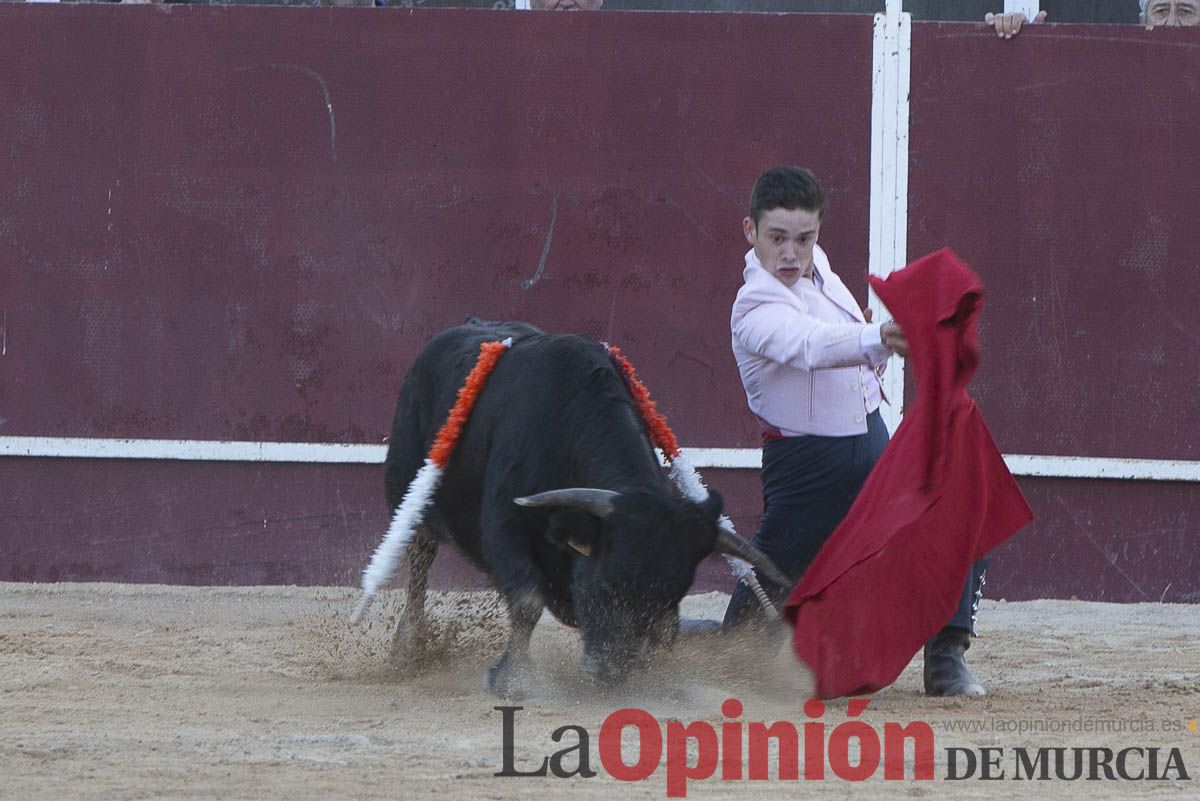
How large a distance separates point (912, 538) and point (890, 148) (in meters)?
2.28

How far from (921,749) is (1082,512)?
2681 mm

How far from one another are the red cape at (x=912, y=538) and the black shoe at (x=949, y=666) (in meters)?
0.18

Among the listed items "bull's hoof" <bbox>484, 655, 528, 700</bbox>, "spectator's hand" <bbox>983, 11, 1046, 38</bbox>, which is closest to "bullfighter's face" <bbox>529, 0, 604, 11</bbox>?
"spectator's hand" <bbox>983, 11, 1046, 38</bbox>

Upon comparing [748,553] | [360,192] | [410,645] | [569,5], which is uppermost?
[569,5]

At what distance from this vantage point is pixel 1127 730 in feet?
10.4

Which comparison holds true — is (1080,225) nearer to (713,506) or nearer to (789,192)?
(789,192)

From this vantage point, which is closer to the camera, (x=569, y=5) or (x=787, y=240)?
(x=787, y=240)

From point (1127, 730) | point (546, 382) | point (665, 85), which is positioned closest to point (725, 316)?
point (665, 85)

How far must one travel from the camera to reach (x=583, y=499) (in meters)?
3.44

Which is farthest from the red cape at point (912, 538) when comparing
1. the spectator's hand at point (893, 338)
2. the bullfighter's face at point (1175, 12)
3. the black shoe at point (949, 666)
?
the bullfighter's face at point (1175, 12)

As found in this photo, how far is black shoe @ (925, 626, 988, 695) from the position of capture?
3643mm

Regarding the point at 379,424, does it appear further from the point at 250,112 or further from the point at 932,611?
the point at 932,611

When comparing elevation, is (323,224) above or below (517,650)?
above

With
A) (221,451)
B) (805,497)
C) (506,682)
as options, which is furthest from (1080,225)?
(221,451)
